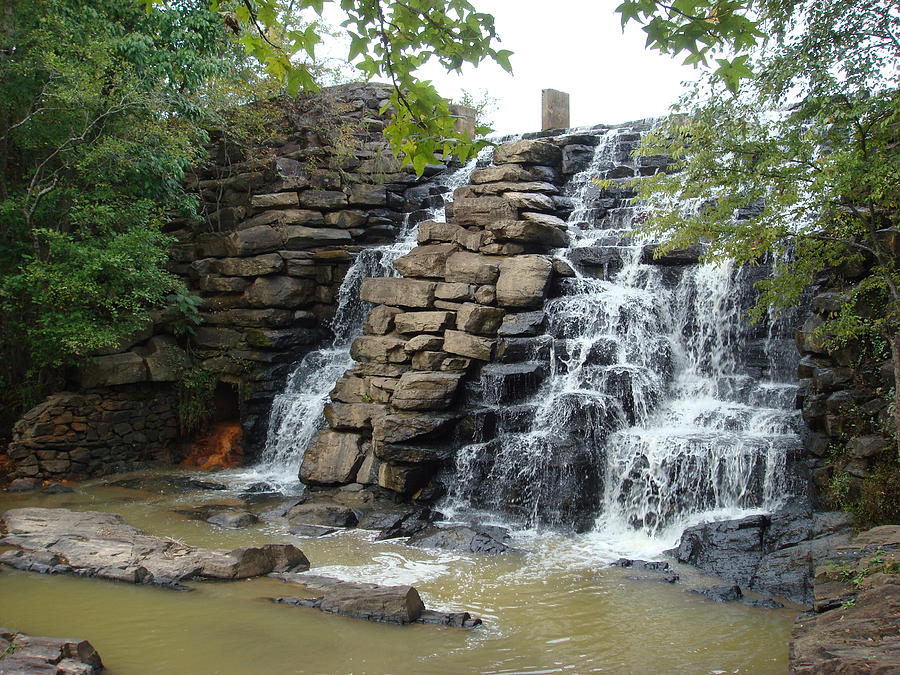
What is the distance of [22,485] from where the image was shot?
488 inches

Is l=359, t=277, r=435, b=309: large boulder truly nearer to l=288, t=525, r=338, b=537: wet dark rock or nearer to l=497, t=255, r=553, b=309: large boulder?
l=497, t=255, r=553, b=309: large boulder

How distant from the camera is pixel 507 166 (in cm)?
1452

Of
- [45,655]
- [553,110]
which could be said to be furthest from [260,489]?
[553,110]

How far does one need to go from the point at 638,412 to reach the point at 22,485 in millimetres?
9546

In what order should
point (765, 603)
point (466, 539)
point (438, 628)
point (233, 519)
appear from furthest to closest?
point (233, 519)
point (466, 539)
point (765, 603)
point (438, 628)

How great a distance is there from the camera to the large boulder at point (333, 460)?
11.9m

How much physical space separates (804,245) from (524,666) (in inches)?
219

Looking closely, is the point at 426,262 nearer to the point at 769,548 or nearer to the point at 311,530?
the point at 311,530

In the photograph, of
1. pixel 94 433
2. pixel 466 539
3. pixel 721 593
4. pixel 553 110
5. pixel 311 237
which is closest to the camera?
pixel 721 593

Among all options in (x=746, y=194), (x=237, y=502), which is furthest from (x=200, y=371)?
(x=746, y=194)

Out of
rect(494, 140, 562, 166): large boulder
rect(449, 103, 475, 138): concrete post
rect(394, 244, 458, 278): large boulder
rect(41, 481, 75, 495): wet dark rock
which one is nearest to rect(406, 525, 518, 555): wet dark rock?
rect(394, 244, 458, 278): large boulder

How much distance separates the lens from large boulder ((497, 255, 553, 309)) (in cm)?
1236

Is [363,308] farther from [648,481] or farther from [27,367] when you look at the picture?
[648,481]

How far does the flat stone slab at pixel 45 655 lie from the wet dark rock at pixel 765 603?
18.5 ft
